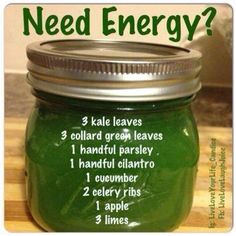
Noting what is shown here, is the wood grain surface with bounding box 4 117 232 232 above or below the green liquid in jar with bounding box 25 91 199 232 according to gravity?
below

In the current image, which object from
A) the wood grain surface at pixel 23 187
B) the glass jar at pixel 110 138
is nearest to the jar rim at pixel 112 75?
the glass jar at pixel 110 138

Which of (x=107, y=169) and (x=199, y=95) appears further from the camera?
(x=199, y=95)

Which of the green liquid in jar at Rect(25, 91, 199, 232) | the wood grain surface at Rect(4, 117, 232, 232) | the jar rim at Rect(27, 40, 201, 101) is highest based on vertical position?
the jar rim at Rect(27, 40, 201, 101)

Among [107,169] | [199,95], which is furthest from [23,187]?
[199,95]

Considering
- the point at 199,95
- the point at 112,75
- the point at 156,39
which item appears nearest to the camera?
the point at 112,75

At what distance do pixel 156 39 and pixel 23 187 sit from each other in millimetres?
274

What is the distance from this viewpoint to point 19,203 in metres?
0.74

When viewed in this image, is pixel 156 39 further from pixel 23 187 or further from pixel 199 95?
pixel 23 187

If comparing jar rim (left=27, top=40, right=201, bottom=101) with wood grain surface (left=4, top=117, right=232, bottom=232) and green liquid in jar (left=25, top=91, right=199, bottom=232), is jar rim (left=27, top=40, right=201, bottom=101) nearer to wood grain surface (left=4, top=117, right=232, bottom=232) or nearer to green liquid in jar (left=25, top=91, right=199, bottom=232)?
green liquid in jar (left=25, top=91, right=199, bottom=232)

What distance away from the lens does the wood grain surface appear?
0.71 m

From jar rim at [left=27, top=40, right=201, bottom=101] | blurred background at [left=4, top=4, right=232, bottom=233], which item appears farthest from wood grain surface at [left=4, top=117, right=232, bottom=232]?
jar rim at [left=27, top=40, right=201, bottom=101]

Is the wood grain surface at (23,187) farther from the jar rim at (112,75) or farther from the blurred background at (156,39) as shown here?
the jar rim at (112,75)

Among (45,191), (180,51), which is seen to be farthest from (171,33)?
(45,191)

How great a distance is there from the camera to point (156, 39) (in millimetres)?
705
